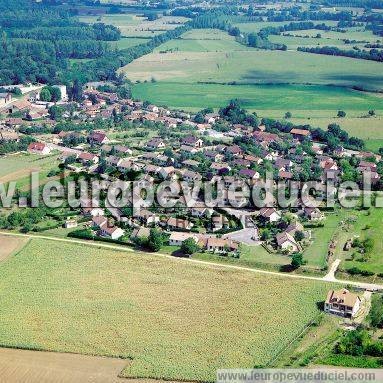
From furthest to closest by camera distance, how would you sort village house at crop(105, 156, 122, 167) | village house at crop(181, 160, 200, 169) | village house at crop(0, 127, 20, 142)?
village house at crop(0, 127, 20, 142) < village house at crop(105, 156, 122, 167) < village house at crop(181, 160, 200, 169)

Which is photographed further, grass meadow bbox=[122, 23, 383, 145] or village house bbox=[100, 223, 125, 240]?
grass meadow bbox=[122, 23, 383, 145]

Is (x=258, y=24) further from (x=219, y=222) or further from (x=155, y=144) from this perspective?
(x=219, y=222)

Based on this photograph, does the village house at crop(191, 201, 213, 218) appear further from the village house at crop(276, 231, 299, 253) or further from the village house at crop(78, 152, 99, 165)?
the village house at crop(78, 152, 99, 165)

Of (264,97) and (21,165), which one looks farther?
(264,97)

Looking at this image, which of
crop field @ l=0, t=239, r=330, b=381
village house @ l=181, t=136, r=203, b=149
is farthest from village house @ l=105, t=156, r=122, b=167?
crop field @ l=0, t=239, r=330, b=381

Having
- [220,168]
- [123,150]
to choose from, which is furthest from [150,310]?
[123,150]

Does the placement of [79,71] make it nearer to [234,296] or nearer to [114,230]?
[114,230]

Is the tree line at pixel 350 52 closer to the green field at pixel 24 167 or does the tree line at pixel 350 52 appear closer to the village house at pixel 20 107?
the village house at pixel 20 107
